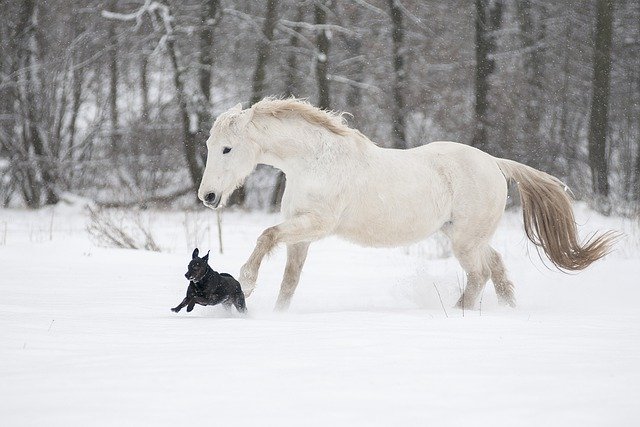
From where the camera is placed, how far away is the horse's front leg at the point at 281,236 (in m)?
5.18

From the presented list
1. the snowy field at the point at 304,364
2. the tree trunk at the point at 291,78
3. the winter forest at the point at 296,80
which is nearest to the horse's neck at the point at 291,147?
the snowy field at the point at 304,364

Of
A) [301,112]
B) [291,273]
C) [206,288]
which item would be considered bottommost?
[291,273]

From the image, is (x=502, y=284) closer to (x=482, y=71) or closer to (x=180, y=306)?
(x=180, y=306)

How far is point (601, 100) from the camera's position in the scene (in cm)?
1628

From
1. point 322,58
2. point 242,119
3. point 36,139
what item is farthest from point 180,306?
point 36,139

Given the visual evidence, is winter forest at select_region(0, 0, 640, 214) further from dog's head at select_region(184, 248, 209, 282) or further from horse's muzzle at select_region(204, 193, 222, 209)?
dog's head at select_region(184, 248, 209, 282)

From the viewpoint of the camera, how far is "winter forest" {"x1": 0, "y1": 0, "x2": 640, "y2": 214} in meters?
17.0

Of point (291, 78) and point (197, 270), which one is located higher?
point (197, 270)

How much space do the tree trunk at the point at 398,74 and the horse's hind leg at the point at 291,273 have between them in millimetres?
12792

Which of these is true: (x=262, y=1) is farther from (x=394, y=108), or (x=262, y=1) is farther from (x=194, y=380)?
(x=194, y=380)

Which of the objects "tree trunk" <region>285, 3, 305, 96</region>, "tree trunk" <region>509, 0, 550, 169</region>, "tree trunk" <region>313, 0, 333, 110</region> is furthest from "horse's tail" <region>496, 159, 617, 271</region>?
"tree trunk" <region>285, 3, 305, 96</region>

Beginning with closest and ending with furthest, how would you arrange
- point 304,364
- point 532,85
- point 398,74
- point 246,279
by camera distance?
point 304,364
point 246,279
point 398,74
point 532,85

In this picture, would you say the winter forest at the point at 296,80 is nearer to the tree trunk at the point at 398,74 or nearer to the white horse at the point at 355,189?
the tree trunk at the point at 398,74

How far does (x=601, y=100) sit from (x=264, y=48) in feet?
26.5
